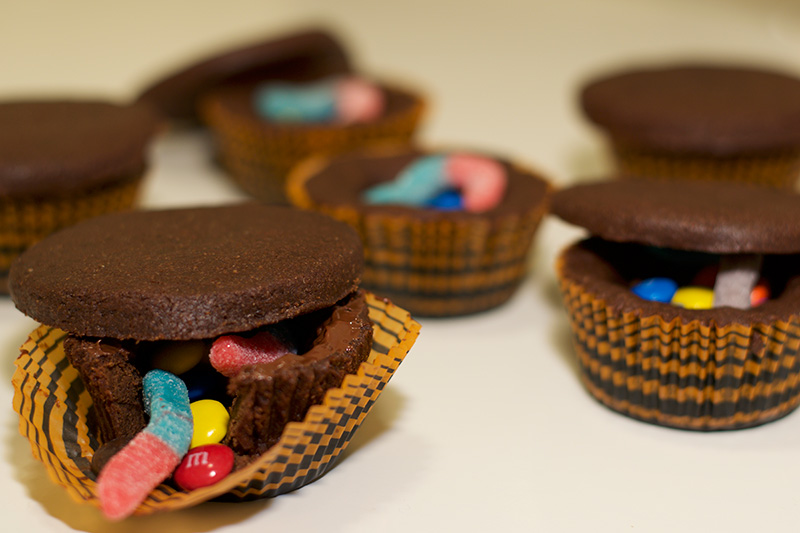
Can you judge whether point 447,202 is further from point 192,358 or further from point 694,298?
point 192,358

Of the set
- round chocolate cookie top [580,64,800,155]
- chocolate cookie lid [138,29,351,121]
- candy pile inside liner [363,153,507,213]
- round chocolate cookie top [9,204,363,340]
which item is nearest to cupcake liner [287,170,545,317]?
candy pile inside liner [363,153,507,213]

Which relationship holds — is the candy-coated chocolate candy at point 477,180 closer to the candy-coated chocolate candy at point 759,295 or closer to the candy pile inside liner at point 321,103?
the candy pile inside liner at point 321,103

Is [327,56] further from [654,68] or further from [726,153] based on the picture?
[726,153]

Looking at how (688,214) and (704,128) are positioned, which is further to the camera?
(704,128)

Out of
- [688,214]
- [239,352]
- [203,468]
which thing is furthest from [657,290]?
[203,468]

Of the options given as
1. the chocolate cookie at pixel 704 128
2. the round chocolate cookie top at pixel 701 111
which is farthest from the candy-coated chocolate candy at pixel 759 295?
the round chocolate cookie top at pixel 701 111

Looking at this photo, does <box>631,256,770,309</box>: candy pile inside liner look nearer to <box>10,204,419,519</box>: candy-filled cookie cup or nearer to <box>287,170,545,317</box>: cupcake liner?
<box>287,170,545,317</box>: cupcake liner
